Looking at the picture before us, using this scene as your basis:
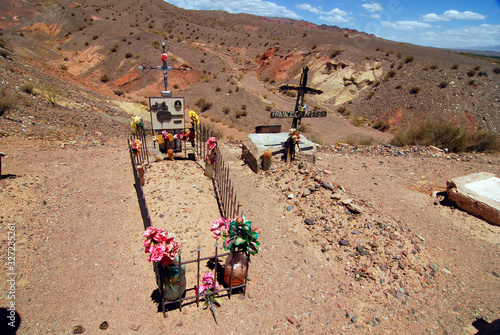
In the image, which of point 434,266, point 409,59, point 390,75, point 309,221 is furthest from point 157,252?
point 409,59

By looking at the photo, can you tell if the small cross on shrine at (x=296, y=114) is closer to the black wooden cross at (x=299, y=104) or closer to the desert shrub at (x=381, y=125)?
the black wooden cross at (x=299, y=104)

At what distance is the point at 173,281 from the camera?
350 cm

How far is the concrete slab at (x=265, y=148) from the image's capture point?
8.15m

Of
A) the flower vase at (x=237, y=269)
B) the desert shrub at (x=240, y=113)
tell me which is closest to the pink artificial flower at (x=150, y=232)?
the flower vase at (x=237, y=269)

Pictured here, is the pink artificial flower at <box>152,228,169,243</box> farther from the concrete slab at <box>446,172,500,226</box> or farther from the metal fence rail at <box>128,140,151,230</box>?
the concrete slab at <box>446,172,500,226</box>

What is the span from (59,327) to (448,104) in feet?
79.3

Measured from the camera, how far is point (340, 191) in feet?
21.2

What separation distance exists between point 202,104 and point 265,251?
17.4 meters

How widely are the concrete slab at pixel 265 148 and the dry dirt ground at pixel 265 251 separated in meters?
0.58

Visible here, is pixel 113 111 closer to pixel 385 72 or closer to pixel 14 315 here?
pixel 14 315

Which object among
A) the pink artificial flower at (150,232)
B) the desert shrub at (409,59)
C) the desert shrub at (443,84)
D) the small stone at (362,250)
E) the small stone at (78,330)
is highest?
the desert shrub at (409,59)

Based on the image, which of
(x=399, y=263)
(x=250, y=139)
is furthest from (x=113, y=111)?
(x=399, y=263)

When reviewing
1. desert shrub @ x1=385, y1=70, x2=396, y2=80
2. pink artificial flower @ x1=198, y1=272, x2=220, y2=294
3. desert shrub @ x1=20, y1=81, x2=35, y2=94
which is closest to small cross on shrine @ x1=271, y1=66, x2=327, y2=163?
pink artificial flower @ x1=198, y1=272, x2=220, y2=294

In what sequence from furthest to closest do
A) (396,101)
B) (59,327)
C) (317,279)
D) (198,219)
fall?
(396,101)
(198,219)
(317,279)
(59,327)
